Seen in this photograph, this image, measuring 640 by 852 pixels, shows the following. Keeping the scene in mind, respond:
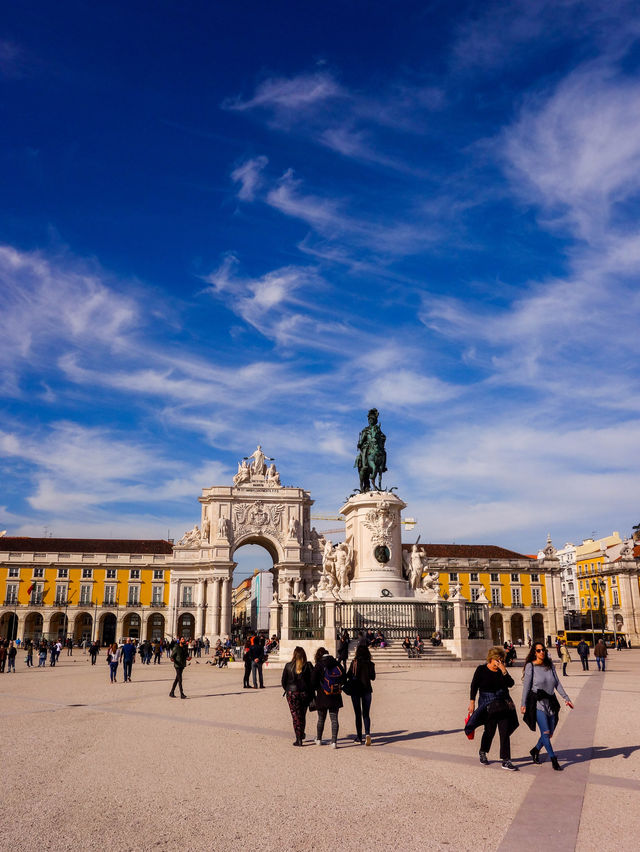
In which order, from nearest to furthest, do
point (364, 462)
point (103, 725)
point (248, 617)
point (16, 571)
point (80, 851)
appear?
point (80, 851), point (103, 725), point (364, 462), point (16, 571), point (248, 617)

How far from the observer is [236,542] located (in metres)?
77.9

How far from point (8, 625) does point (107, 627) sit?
1031 centimetres

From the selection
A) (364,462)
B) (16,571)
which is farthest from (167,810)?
(16,571)

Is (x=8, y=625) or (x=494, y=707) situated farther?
(x=8, y=625)

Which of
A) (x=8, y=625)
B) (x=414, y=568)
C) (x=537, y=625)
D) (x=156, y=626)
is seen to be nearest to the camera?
(x=414, y=568)

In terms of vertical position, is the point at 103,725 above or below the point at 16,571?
below

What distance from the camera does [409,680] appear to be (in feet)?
65.0

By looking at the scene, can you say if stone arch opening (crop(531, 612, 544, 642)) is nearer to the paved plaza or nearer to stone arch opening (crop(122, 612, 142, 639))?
stone arch opening (crop(122, 612, 142, 639))

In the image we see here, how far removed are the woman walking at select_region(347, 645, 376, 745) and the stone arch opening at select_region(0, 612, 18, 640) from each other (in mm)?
72910

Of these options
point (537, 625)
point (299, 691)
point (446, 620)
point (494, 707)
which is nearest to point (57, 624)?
point (537, 625)

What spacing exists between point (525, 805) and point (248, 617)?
135 metres

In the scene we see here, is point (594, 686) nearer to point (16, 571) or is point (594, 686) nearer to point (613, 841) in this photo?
point (613, 841)

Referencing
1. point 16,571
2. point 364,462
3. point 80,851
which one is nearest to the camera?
point 80,851

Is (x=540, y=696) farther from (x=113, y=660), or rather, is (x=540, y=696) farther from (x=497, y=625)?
(x=497, y=625)
